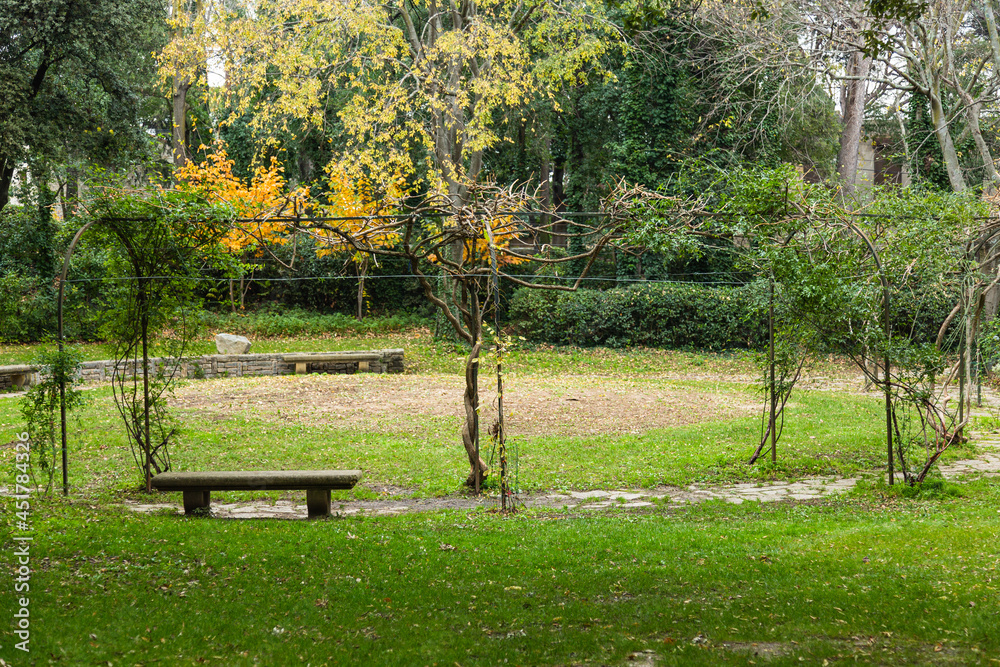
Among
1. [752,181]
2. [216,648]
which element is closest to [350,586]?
[216,648]

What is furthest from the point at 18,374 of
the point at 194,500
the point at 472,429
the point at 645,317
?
the point at 645,317

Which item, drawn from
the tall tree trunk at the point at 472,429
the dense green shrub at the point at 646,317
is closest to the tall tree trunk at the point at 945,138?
the dense green shrub at the point at 646,317

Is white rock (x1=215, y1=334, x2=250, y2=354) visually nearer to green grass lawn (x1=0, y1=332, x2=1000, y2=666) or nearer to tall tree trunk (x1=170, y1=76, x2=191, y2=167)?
green grass lawn (x1=0, y1=332, x2=1000, y2=666)

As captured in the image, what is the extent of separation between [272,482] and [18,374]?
10.7m

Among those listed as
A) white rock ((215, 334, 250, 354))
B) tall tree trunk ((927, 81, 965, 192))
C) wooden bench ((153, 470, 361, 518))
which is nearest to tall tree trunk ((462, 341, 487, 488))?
wooden bench ((153, 470, 361, 518))

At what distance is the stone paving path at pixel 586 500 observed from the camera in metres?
7.52

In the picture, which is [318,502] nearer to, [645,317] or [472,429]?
[472,429]

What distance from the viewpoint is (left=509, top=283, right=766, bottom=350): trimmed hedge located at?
20.2 m

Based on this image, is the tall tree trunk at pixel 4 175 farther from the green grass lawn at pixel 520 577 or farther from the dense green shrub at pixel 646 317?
the dense green shrub at pixel 646 317

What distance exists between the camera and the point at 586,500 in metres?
8.02

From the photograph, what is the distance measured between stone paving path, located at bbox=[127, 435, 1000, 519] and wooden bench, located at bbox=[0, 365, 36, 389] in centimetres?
872

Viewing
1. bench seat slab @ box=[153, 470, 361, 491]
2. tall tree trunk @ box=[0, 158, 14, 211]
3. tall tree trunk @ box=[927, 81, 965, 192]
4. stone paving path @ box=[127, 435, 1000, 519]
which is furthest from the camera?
tall tree trunk @ box=[0, 158, 14, 211]

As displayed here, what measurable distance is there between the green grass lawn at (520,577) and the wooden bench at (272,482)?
0.98 ft

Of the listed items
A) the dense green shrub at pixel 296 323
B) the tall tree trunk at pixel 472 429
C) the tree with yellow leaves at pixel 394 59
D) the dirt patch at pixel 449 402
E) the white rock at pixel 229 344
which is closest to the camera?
the tall tree trunk at pixel 472 429
